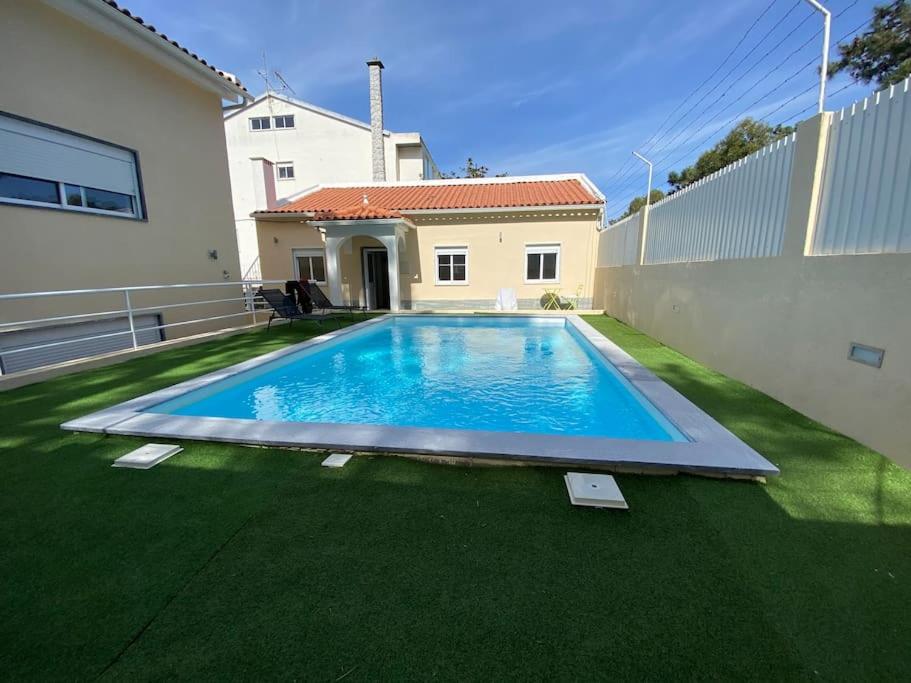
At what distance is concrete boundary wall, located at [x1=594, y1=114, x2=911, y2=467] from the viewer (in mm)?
2846

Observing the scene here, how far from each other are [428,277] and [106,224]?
9389 millimetres

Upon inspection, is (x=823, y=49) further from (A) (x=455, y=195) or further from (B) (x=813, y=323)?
(A) (x=455, y=195)

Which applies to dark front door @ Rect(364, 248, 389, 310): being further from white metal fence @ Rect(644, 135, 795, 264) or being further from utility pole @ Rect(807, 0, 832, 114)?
utility pole @ Rect(807, 0, 832, 114)

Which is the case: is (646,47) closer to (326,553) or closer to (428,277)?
(428,277)

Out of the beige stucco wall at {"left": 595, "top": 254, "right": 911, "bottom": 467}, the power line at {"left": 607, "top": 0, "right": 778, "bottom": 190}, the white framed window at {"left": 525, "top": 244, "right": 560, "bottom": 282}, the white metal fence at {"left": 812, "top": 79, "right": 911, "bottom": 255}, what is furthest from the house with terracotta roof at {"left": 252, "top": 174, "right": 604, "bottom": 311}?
the white metal fence at {"left": 812, "top": 79, "right": 911, "bottom": 255}

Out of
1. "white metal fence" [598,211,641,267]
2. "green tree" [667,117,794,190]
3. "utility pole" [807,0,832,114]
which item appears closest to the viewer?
"utility pole" [807,0,832,114]

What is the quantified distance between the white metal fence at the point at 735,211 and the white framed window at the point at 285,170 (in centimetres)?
2037

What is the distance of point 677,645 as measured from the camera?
1.50m

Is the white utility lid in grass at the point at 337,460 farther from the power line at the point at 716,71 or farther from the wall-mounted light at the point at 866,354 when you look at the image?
the power line at the point at 716,71

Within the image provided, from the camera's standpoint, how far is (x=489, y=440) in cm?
302

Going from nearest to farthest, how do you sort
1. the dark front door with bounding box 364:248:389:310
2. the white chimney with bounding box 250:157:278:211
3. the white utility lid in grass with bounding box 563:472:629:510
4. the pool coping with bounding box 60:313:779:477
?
the white utility lid in grass with bounding box 563:472:629:510 < the pool coping with bounding box 60:313:779:477 < the white chimney with bounding box 250:157:278:211 < the dark front door with bounding box 364:248:389:310

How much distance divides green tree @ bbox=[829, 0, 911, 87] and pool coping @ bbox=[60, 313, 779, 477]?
21781 millimetres

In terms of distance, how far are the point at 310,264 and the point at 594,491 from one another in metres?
14.7

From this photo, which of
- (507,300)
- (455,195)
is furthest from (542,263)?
(455,195)
